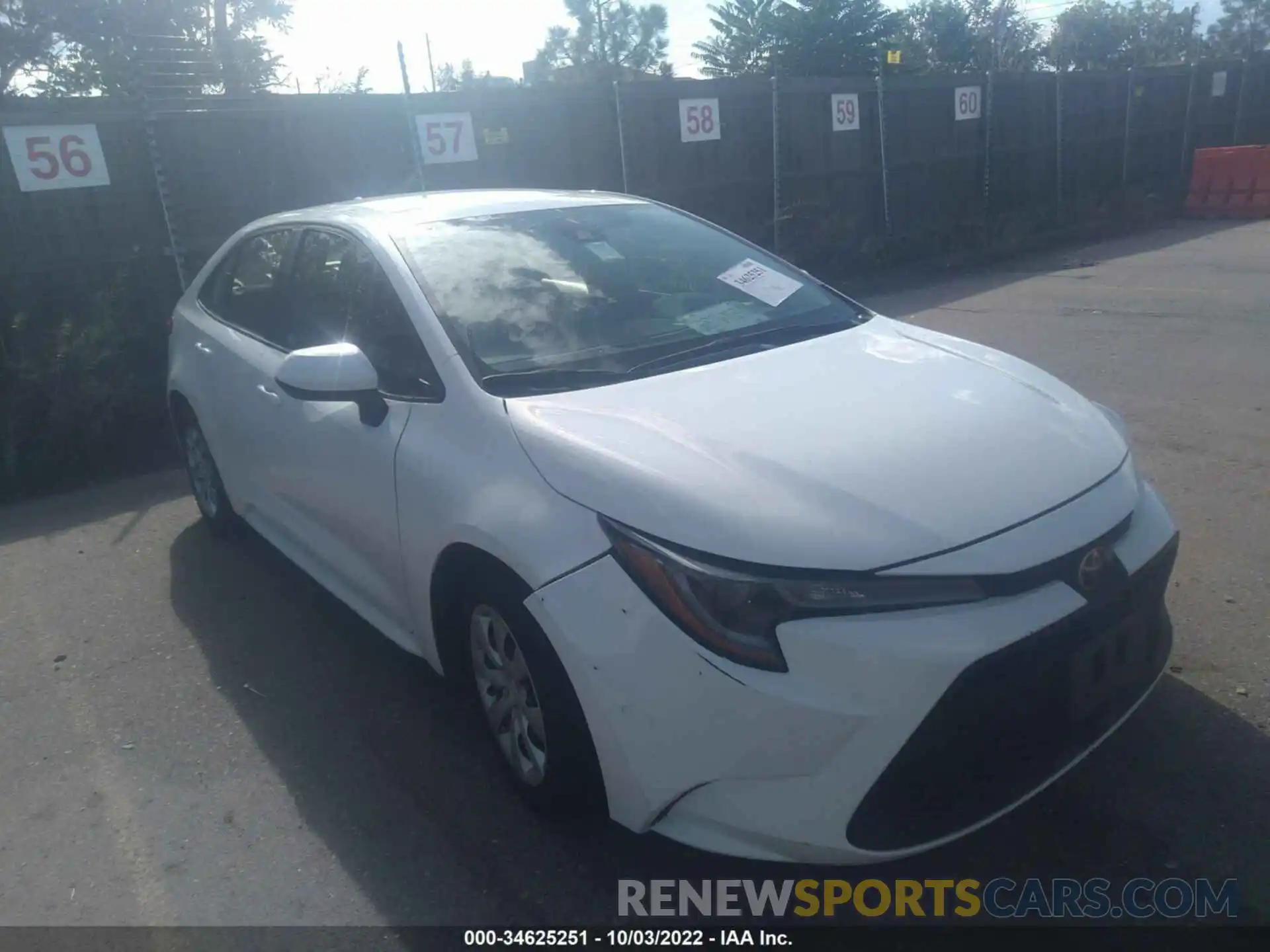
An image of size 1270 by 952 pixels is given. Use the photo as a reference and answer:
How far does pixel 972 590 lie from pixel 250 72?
19.0 metres

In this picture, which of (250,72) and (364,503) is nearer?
(364,503)

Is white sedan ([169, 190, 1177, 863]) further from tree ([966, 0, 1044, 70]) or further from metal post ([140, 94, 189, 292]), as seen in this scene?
tree ([966, 0, 1044, 70])

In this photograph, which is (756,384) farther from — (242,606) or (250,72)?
(250,72)

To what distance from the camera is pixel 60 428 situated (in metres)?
6.96

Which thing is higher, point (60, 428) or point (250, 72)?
point (250, 72)

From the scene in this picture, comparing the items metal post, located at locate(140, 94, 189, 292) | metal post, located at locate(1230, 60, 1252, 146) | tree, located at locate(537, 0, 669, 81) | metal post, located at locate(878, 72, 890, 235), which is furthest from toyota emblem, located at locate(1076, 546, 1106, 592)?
tree, located at locate(537, 0, 669, 81)

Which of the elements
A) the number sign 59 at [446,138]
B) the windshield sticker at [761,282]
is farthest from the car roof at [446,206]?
the number sign 59 at [446,138]

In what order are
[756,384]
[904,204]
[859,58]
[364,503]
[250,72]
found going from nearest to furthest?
[756,384], [364,503], [904,204], [250,72], [859,58]

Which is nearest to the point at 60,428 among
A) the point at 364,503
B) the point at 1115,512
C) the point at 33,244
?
the point at 33,244

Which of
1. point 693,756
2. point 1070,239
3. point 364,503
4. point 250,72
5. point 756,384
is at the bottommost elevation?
point 1070,239

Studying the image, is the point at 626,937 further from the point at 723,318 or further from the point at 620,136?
the point at 620,136

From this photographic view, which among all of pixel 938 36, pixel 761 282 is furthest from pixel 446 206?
pixel 938 36

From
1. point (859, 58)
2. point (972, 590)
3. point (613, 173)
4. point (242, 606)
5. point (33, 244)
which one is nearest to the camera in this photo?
point (972, 590)

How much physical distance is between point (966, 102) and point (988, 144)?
0.84 metres
